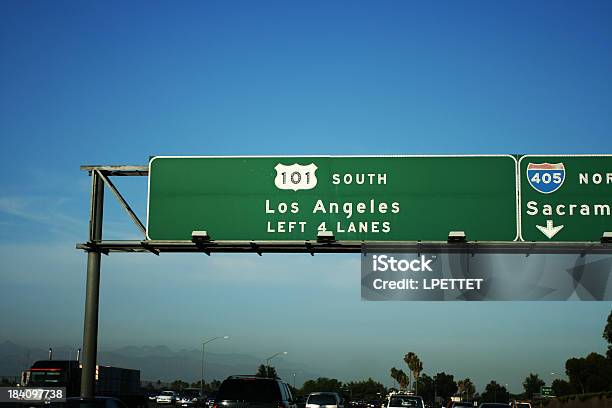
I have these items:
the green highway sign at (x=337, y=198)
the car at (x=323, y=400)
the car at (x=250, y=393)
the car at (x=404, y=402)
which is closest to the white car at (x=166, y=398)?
the car at (x=404, y=402)

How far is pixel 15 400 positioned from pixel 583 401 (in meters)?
66.9

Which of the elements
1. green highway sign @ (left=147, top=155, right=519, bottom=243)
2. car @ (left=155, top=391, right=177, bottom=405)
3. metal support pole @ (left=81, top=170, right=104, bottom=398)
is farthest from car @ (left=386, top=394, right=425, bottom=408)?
car @ (left=155, top=391, right=177, bottom=405)

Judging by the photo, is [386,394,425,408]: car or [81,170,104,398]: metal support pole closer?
[81,170,104,398]: metal support pole

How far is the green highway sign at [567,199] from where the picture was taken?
78.9 feet

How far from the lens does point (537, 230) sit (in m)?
24.1

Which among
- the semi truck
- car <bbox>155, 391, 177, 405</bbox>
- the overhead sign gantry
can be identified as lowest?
car <bbox>155, 391, 177, 405</bbox>

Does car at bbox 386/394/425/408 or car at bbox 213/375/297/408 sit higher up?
car at bbox 213/375/297/408

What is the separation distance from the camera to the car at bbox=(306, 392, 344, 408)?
132ft

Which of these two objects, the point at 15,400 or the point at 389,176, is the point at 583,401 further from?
the point at 15,400

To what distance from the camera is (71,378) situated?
44.4 metres

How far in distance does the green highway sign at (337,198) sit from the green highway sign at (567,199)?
423 mm

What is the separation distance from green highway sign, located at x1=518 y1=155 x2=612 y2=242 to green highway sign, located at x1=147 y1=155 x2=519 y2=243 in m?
0.42

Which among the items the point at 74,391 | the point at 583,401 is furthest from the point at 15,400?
the point at 583,401

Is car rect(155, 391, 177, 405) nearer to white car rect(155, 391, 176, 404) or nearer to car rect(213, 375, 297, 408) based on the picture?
white car rect(155, 391, 176, 404)
